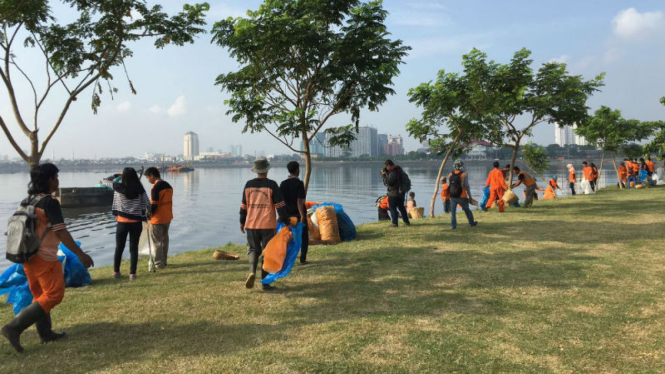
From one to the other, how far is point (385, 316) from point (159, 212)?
477cm

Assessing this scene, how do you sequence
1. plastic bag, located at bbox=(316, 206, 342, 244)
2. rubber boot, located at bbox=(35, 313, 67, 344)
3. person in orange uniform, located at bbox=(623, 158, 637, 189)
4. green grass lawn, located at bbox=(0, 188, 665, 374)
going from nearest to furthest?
green grass lawn, located at bbox=(0, 188, 665, 374) → rubber boot, located at bbox=(35, 313, 67, 344) → plastic bag, located at bbox=(316, 206, 342, 244) → person in orange uniform, located at bbox=(623, 158, 637, 189)

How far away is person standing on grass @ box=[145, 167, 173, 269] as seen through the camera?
7414mm

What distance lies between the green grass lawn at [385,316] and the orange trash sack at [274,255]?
399 mm

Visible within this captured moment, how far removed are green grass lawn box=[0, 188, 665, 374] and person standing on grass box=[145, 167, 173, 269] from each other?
418 millimetres

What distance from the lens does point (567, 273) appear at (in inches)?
245

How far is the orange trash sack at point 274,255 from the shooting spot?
5555 millimetres

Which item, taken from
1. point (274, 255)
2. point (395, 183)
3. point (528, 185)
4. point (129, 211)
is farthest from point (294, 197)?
point (528, 185)

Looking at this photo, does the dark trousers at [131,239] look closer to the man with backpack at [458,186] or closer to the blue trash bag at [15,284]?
the blue trash bag at [15,284]

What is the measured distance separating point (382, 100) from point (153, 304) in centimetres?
722

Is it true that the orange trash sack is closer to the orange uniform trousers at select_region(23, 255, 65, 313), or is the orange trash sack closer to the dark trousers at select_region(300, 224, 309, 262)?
the dark trousers at select_region(300, 224, 309, 262)

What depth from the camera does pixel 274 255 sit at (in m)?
5.57

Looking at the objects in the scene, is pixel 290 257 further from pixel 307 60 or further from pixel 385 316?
pixel 307 60

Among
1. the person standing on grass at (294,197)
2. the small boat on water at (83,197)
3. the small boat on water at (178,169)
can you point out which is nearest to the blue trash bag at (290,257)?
the person standing on grass at (294,197)

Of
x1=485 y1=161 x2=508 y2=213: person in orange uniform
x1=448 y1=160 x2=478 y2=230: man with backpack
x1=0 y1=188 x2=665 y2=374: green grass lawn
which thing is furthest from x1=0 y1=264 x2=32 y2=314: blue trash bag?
x1=485 y1=161 x2=508 y2=213: person in orange uniform
